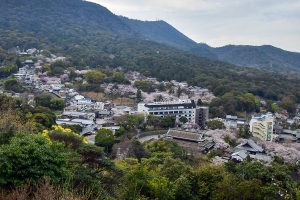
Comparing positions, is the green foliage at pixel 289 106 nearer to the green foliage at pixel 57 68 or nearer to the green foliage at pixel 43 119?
the green foliage at pixel 57 68

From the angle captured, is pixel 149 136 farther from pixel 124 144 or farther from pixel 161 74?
pixel 161 74

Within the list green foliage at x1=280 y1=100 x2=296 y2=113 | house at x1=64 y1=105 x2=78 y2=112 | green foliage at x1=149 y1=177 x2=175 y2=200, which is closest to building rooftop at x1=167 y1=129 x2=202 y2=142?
house at x1=64 y1=105 x2=78 y2=112

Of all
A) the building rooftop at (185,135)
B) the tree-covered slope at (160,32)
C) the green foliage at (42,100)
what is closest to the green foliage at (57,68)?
the green foliage at (42,100)

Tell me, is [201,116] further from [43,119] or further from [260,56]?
[260,56]

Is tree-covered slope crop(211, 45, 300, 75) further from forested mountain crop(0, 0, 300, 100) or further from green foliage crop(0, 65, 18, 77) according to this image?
green foliage crop(0, 65, 18, 77)

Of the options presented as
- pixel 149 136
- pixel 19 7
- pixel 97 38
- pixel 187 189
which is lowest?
pixel 149 136

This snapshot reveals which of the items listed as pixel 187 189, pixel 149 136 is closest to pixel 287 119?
pixel 149 136
